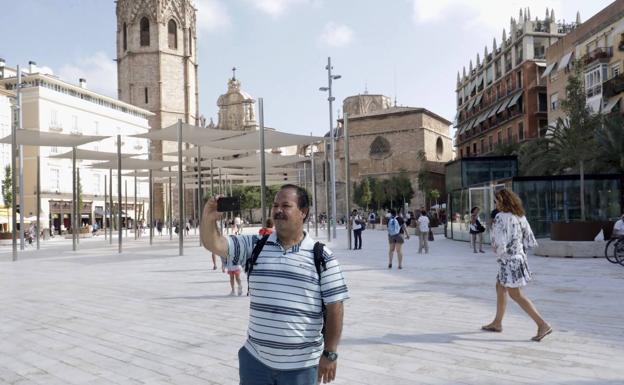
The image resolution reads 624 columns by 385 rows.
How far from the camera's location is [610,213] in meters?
18.6

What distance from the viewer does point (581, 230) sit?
14.4 meters

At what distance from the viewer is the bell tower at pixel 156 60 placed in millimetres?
60250

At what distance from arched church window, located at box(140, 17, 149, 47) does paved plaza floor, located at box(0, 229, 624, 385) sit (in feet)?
176

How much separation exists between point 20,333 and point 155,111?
188ft

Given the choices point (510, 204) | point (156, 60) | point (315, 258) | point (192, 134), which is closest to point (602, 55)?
point (192, 134)

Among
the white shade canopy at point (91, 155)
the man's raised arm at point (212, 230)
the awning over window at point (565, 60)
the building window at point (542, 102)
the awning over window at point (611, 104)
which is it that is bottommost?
the man's raised arm at point (212, 230)

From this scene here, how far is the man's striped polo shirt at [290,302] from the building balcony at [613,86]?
30869mm

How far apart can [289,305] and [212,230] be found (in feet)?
1.58

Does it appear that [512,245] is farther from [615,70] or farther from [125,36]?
[125,36]

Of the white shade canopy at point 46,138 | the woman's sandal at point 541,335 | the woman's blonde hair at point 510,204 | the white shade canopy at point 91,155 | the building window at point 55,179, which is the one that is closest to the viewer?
the woman's sandal at point 541,335

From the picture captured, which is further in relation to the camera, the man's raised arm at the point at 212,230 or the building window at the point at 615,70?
the building window at the point at 615,70

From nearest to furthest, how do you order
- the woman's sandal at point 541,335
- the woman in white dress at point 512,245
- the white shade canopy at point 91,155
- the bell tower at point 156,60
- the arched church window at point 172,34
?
the woman's sandal at point 541,335 < the woman in white dress at point 512,245 < the white shade canopy at point 91,155 < the bell tower at point 156,60 < the arched church window at point 172,34

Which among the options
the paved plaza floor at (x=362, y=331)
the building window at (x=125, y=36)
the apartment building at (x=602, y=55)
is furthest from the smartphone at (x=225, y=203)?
the building window at (x=125, y=36)

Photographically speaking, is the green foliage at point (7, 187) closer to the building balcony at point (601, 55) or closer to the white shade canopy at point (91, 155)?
the white shade canopy at point (91, 155)
